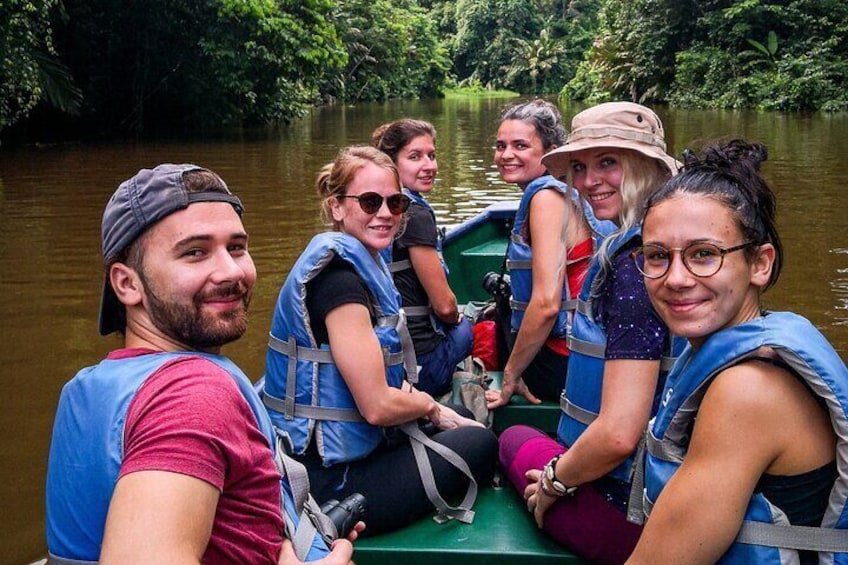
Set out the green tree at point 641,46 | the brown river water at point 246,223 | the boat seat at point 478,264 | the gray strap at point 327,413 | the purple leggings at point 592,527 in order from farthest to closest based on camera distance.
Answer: the green tree at point 641,46 → the boat seat at point 478,264 → the brown river water at point 246,223 → the gray strap at point 327,413 → the purple leggings at point 592,527

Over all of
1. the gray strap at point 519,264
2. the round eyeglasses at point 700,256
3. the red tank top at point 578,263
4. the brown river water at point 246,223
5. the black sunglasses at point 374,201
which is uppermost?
the round eyeglasses at point 700,256

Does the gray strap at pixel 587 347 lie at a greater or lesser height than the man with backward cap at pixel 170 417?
lesser

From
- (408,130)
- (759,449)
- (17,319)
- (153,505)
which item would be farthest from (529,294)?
(17,319)

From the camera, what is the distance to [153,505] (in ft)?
3.68

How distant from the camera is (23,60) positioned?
39.9ft

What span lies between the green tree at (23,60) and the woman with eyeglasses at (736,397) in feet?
38.8

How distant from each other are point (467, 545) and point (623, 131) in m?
1.23

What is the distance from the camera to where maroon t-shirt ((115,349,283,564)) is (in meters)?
1.17

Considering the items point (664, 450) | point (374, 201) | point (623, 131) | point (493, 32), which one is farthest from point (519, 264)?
point (493, 32)

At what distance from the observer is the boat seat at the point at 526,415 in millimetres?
3143

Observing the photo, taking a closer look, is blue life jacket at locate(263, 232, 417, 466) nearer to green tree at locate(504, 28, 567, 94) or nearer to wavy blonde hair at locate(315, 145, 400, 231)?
wavy blonde hair at locate(315, 145, 400, 231)

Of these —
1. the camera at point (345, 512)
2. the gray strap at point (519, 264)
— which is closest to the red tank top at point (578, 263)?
the gray strap at point (519, 264)

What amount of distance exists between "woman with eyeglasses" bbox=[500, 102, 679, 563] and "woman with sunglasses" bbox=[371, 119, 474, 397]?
774 mm

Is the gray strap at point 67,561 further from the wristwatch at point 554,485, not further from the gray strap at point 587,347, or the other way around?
the gray strap at point 587,347
